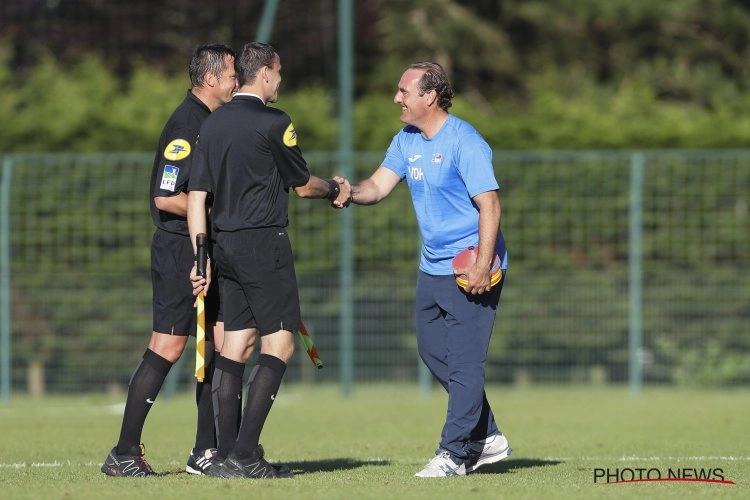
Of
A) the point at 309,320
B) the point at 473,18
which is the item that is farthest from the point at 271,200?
the point at 473,18

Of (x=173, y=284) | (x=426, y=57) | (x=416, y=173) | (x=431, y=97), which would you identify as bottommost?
(x=173, y=284)

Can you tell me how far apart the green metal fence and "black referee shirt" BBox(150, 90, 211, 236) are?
22.1 ft

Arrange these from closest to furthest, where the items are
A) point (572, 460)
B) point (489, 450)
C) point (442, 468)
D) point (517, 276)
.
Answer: point (442, 468) < point (489, 450) < point (572, 460) < point (517, 276)

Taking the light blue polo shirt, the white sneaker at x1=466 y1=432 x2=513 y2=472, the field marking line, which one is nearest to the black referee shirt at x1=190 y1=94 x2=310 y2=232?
the light blue polo shirt

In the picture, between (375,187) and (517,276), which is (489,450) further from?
(517,276)

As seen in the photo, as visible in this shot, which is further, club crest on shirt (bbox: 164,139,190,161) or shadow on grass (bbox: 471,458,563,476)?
shadow on grass (bbox: 471,458,563,476)

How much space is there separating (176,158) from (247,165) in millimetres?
498

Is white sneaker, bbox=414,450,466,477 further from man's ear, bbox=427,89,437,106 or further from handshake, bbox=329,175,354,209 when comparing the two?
man's ear, bbox=427,89,437,106

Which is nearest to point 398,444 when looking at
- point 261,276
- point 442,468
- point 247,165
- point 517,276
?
point 442,468

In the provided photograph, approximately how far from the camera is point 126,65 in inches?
772

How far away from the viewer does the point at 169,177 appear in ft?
23.1

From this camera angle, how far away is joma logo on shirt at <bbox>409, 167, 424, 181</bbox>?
720 centimetres

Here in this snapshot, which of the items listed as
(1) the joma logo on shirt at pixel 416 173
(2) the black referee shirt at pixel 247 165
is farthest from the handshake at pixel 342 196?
(2) the black referee shirt at pixel 247 165

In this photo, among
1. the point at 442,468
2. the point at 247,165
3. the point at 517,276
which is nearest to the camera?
the point at 247,165
